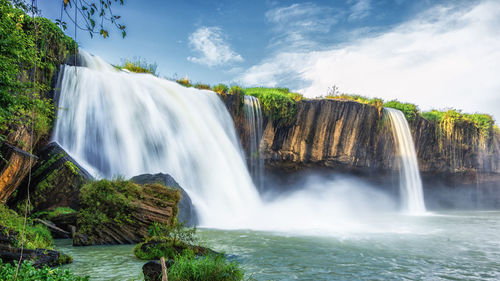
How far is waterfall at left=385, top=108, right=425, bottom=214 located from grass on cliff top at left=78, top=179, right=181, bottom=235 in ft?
56.8

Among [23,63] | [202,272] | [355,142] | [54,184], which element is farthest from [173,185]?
[355,142]

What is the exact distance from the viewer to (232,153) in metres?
15.1

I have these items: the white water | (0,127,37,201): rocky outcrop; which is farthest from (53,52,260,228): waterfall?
(0,127,37,201): rocky outcrop

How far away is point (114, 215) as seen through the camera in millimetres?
6770

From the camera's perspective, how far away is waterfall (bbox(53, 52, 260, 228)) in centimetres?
1077

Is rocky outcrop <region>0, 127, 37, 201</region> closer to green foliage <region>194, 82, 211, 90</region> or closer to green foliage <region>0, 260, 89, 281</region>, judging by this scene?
green foliage <region>0, 260, 89, 281</region>

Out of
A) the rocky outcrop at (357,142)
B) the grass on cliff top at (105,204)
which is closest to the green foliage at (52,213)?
the grass on cliff top at (105,204)

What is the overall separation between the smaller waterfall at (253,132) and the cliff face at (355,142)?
0.36 metres

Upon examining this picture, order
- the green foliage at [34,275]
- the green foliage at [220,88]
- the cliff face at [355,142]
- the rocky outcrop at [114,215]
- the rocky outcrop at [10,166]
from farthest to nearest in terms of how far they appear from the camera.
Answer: the cliff face at [355,142] → the green foliage at [220,88] → the rocky outcrop at [114,215] → the rocky outcrop at [10,166] → the green foliage at [34,275]

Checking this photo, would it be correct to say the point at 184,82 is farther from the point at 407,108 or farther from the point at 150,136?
the point at 407,108

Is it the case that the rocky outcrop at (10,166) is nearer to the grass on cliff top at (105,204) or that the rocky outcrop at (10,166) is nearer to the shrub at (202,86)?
the grass on cliff top at (105,204)

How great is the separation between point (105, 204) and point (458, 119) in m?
23.2

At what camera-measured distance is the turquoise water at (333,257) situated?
15.7 feet

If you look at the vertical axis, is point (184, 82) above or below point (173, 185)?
above
